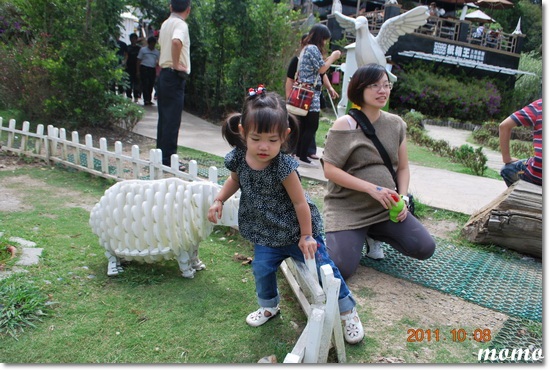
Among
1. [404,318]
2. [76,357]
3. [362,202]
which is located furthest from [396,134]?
[76,357]

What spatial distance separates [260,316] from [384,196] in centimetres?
99

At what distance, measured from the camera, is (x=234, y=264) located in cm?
300

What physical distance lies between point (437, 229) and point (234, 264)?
1922 mm

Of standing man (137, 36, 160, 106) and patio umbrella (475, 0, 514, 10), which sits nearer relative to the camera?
standing man (137, 36, 160, 106)

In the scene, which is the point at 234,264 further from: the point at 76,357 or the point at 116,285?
the point at 76,357

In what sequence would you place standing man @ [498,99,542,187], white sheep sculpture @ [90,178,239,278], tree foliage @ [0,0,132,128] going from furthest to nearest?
tree foliage @ [0,0,132,128], standing man @ [498,99,542,187], white sheep sculpture @ [90,178,239,278]

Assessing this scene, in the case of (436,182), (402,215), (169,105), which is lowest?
(436,182)

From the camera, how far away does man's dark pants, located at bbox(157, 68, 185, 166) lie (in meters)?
4.78

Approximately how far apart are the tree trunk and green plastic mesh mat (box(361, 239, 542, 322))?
132 millimetres

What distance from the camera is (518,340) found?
2.26 metres

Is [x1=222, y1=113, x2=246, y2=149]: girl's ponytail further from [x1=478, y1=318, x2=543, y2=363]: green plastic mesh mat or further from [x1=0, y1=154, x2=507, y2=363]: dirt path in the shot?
[x1=478, y1=318, x2=543, y2=363]: green plastic mesh mat

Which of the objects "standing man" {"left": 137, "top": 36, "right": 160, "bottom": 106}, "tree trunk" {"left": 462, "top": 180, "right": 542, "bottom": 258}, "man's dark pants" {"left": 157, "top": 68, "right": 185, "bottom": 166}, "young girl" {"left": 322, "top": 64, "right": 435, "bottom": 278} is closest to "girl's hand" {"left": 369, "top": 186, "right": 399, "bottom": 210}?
"young girl" {"left": 322, "top": 64, "right": 435, "bottom": 278}

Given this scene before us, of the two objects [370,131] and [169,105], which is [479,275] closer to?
[370,131]

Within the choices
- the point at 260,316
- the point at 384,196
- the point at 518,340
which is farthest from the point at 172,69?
the point at 518,340
